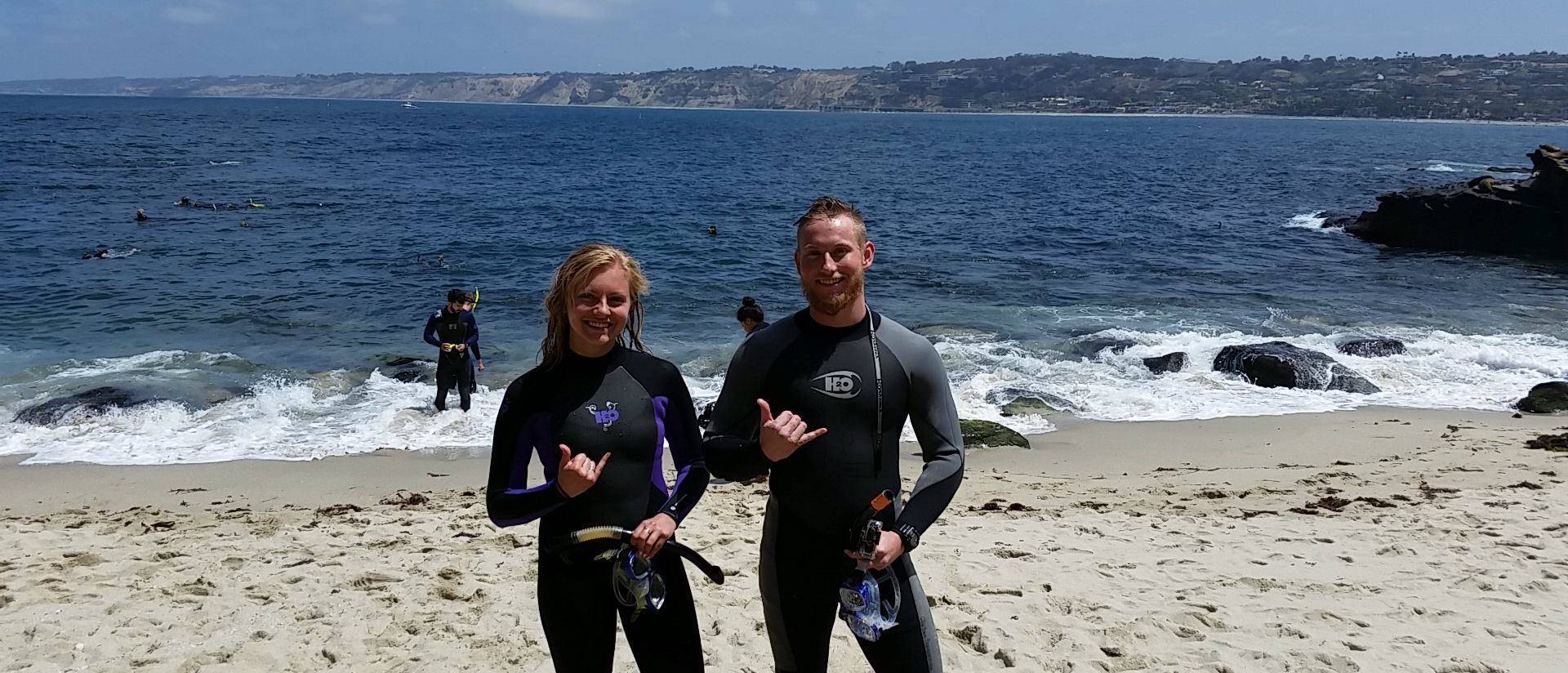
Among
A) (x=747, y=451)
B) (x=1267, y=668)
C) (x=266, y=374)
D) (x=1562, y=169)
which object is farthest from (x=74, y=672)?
(x=1562, y=169)

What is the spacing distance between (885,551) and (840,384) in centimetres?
57

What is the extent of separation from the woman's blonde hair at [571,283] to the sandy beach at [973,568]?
2477 millimetres

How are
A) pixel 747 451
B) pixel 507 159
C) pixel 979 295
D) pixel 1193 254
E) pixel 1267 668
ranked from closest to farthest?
1. pixel 747 451
2. pixel 1267 668
3. pixel 979 295
4. pixel 1193 254
5. pixel 507 159

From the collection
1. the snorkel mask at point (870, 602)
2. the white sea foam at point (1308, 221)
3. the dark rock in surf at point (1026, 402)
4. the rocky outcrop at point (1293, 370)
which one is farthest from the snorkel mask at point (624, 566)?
the white sea foam at point (1308, 221)

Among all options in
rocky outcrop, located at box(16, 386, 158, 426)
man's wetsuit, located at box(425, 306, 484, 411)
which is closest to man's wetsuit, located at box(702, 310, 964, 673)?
man's wetsuit, located at box(425, 306, 484, 411)

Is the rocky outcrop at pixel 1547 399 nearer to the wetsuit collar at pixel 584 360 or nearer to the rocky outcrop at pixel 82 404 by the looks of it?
the wetsuit collar at pixel 584 360

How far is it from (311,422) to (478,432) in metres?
2.19

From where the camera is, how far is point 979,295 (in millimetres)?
22219

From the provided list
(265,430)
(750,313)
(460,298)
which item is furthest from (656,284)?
(750,313)

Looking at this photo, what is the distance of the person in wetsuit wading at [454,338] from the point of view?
12.1m

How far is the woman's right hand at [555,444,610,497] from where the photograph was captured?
309cm

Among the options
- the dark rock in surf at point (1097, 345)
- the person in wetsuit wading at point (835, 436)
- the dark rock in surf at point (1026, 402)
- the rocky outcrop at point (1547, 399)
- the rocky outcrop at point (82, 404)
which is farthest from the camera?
the dark rock in surf at point (1097, 345)

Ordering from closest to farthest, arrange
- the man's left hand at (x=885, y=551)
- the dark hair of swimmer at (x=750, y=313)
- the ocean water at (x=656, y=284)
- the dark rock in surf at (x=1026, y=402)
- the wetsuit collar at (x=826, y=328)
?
the man's left hand at (x=885, y=551) < the wetsuit collar at (x=826, y=328) < the dark hair of swimmer at (x=750, y=313) < the dark rock in surf at (x=1026, y=402) < the ocean water at (x=656, y=284)

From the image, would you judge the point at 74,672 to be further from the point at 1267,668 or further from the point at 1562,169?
the point at 1562,169
